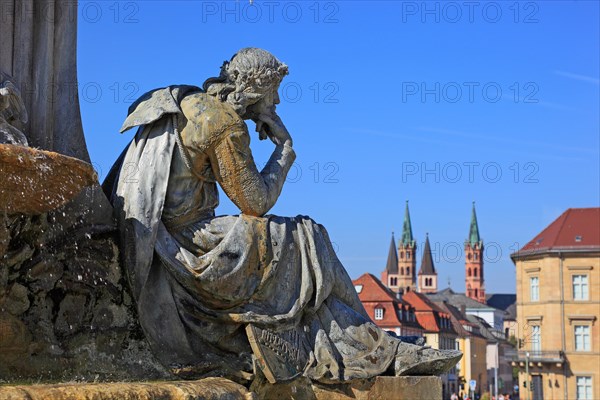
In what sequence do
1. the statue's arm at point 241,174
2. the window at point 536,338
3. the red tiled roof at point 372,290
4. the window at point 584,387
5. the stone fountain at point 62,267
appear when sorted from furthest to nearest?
1. the red tiled roof at point 372,290
2. the window at point 536,338
3. the window at point 584,387
4. the statue's arm at point 241,174
5. the stone fountain at point 62,267

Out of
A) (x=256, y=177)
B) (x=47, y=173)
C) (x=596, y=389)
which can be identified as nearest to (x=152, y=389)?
(x=47, y=173)

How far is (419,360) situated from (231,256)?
1494 millimetres

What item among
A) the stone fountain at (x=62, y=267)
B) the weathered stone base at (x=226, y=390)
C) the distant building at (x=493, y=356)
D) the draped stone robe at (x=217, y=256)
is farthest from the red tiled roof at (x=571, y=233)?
the stone fountain at (x=62, y=267)

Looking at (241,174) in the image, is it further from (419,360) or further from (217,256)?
(419,360)

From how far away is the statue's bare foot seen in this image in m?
6.73

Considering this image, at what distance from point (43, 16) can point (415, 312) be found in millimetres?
98014

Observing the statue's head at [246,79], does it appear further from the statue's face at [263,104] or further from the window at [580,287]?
the window at [580,287]

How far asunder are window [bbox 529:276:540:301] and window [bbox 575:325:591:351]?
3.47 metres

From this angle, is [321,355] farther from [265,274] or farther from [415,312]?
[415,312]

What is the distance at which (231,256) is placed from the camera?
249 inches

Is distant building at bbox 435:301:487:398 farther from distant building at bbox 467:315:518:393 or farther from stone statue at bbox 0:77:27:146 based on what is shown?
stone statue at bbox 0:77:27:146

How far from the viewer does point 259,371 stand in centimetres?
630

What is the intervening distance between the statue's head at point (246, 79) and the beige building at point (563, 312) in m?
60.6

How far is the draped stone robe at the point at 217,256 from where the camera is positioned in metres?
6.21
